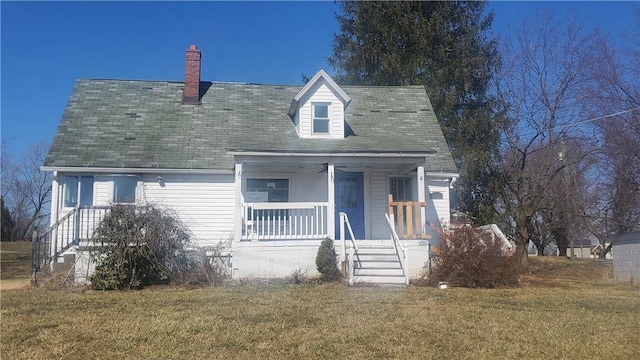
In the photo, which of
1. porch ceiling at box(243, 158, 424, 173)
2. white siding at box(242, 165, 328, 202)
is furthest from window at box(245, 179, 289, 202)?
porch ceiling at box(243, 158, 424, 173)

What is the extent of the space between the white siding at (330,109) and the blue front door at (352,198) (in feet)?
4.21

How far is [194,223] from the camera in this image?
16.0 m

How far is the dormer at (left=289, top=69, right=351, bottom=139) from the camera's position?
55.6 feet

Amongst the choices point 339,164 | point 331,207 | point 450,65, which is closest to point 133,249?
point 331,207

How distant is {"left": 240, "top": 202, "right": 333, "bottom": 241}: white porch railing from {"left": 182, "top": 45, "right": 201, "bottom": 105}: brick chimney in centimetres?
520

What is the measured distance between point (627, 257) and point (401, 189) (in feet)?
22.2

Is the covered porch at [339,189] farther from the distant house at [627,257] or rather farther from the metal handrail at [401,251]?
the distant house at [627,257]

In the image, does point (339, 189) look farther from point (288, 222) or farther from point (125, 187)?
point (125, 187)

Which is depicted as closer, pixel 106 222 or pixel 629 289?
pixel 106 222

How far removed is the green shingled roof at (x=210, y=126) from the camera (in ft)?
51.9

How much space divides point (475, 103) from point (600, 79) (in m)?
4.99

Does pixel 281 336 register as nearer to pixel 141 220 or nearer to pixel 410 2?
pixel 141 220

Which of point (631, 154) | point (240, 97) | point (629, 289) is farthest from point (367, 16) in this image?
point (629, 289)

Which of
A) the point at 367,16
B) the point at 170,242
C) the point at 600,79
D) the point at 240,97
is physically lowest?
the point at 170,242
